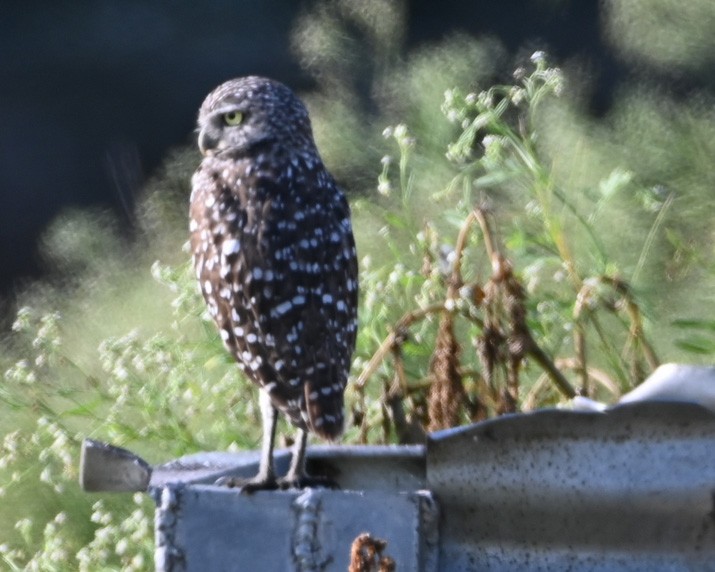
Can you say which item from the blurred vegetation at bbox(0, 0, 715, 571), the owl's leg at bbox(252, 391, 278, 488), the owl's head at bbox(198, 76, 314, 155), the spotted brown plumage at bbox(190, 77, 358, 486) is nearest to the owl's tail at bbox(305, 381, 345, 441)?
the spotted brown plumage at bbox(190, 77, 358, 486)

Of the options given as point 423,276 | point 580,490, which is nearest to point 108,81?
point 423,276

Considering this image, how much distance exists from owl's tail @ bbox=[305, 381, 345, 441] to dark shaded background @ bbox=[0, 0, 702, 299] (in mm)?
4051

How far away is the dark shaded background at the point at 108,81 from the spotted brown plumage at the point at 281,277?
3607 mm

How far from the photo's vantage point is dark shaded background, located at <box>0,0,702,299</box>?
7605 mm

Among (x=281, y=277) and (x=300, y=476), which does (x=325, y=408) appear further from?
(x=281, y=277)

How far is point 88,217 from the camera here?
23.8 feet

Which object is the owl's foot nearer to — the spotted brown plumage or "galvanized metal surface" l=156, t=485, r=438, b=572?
the spotted brown plumage

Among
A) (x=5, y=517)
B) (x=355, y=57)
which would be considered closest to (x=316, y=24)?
(x=355, y=57)

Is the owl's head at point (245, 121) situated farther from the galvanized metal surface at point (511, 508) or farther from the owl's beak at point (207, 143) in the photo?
the galvanized metal surface at point (511, 508)

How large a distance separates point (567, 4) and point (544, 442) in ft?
15.1

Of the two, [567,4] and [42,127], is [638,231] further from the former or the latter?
[42,127]

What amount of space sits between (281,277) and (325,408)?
0.33 meters

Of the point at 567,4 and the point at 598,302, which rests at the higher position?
→ the point at 567,4

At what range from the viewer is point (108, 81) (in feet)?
25.8
